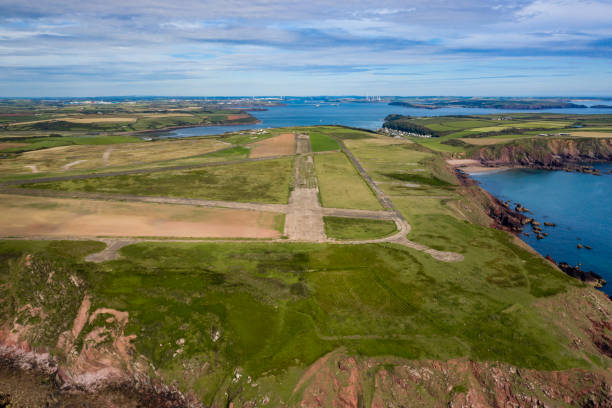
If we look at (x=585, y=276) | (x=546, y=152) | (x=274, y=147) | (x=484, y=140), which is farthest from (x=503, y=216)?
(x=484, y=140)

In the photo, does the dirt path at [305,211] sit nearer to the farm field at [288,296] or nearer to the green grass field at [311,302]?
the farm field at [288,296]

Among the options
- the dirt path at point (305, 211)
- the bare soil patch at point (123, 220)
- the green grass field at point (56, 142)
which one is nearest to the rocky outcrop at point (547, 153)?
the dirt path at point (305, 211)

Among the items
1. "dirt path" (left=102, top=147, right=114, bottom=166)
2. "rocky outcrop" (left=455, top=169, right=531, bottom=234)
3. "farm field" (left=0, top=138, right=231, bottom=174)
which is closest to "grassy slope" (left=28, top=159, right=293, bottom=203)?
"farm field" (left=0, top=138, right=231, bottom=174)

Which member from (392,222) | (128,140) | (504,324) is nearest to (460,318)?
(504,324)

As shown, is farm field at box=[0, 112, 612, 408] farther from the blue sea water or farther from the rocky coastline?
the rocky coastline

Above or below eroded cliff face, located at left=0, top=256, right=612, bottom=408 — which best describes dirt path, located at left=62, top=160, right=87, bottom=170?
above

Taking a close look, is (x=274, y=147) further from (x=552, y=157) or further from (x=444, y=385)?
(x=552, y=157)

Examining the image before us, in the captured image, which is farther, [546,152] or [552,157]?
[546,152]
